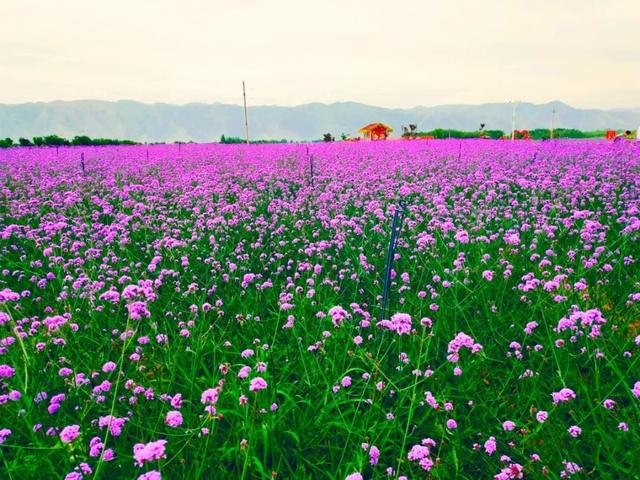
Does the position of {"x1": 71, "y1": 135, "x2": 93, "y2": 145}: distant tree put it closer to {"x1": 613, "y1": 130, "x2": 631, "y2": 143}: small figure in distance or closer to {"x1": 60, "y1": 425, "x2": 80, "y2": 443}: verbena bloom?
{"x1": 613, "y1": 130, "x2": 631, "y2": 143}: small figure in distance

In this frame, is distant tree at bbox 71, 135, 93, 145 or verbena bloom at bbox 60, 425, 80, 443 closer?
verbena bloom at bbox 60, 425, 80, 443

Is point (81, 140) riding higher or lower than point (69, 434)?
higher

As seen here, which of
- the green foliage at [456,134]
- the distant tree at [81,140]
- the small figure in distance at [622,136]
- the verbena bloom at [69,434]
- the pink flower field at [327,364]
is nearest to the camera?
the verbena bloom at [69,434]

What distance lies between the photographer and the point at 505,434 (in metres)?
2.34

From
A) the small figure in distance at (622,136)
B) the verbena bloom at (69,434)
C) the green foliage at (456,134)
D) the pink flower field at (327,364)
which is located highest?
the green foliage at (456,134)

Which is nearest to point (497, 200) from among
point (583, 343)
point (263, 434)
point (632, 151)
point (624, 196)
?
point (624, 196)

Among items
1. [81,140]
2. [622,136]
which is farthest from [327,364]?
[81,140]

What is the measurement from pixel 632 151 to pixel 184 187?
1303 centimetres

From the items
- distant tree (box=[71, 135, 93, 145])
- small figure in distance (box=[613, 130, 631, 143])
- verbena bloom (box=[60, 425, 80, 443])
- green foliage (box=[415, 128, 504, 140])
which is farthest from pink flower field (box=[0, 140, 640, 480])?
green foliage (box=[415, 128, 504, 140])

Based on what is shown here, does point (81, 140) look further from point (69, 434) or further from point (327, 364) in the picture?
point (69, 434)

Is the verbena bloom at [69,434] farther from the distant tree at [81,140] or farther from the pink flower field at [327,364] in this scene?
the distant tree at [81,140]

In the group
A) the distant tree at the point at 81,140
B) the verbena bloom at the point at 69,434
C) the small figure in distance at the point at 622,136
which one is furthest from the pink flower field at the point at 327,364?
the distant tree at the point at 81,140

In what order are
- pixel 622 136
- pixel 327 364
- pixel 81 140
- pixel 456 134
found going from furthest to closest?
pixel 456 134, pixel 81 140, pixel 622 136, pixel 327 364

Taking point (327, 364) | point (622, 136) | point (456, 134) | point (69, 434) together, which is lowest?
point (327, 364)
